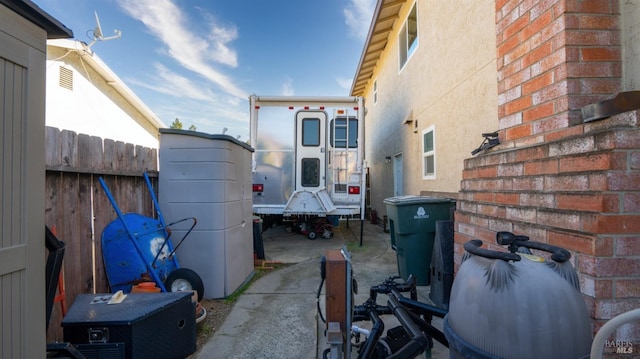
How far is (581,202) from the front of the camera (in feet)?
5.38

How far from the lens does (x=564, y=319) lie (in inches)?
41.6

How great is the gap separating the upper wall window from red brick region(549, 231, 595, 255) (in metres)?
6.34

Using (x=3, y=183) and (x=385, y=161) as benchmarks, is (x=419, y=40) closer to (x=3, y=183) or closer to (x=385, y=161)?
(x=385, y=161)

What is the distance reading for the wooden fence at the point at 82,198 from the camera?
2.59 meters

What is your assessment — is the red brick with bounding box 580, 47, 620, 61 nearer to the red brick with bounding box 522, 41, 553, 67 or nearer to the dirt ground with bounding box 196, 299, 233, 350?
the red brick with bounding box 522, 41, 553, 67

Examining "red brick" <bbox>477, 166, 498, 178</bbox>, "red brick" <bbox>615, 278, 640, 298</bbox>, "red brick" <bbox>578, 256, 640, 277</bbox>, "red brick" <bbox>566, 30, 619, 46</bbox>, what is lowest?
"red brick" <bbox>615, 278, 640, 298</bbox>

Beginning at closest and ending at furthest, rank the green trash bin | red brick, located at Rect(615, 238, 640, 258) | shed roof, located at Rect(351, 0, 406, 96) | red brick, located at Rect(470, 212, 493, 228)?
red brick, located at Rect(615, 238, 640, 258)
red brick, located at Rect(470, 212, 493, 228)
the green trash bin
shed roof, located at Rect(351, 0, 406, 96)

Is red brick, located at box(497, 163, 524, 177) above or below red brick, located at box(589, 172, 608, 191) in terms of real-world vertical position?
above

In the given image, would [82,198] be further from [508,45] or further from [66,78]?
[66,78]

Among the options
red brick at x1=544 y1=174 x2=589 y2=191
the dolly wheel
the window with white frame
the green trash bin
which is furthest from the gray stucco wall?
the dolly wheel

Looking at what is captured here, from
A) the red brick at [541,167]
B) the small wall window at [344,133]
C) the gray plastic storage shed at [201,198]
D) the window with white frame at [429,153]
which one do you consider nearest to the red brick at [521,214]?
the red brick at [541,167]

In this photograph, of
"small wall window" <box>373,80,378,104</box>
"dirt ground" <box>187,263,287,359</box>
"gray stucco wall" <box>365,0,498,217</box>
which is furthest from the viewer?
"small wall window" <box>373,80,378,104</box>

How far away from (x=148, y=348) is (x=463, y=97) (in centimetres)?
488

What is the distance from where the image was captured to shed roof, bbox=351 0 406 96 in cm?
799
